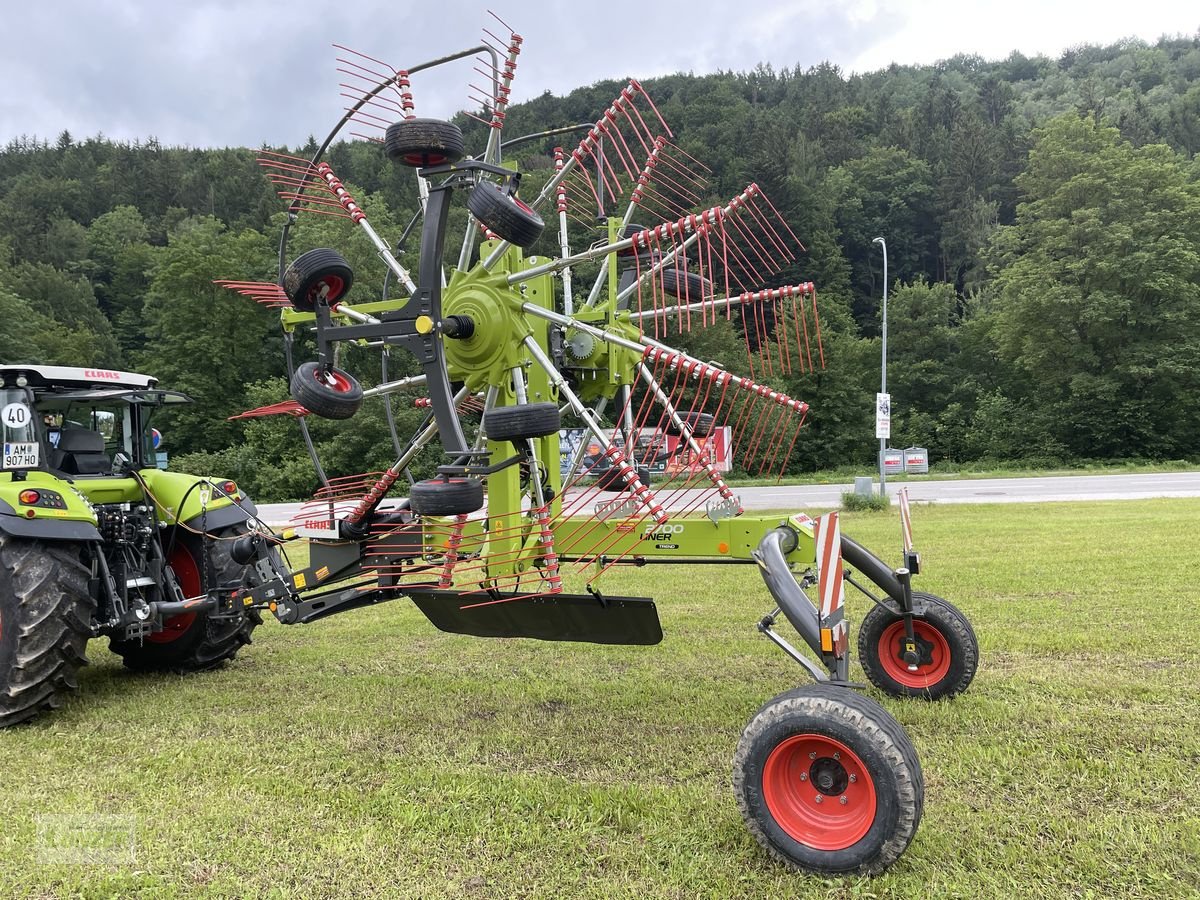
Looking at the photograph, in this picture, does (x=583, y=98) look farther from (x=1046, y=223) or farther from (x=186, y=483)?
(x=186, y=483)

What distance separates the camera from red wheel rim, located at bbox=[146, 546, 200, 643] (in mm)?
7016

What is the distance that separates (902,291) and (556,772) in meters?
49.2

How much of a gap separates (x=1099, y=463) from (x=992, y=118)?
66.8m

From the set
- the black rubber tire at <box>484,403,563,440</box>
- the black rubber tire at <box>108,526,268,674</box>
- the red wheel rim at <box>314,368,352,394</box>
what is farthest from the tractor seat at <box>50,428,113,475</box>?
the black rubber tire at <box>484,403,563,440</box>

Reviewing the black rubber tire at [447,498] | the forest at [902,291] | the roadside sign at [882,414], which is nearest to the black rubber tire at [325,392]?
the black rubber tire at [447,498]

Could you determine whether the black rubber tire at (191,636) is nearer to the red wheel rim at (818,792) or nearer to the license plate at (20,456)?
the license plate at (20,456)

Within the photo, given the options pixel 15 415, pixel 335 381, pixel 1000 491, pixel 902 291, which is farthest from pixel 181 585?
pixel 902 291

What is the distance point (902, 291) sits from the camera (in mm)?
49062

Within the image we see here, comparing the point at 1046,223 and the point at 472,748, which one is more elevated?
the point at 1046,223

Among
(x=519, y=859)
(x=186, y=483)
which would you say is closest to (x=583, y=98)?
(x=186, y=483)

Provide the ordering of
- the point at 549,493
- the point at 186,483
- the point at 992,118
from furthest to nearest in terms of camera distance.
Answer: the point at 992,118 → the point at 186,483 → the point at 549,493

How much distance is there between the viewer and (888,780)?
3320 mm

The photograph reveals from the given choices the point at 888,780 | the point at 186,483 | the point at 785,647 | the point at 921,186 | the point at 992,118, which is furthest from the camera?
the point at 992,118

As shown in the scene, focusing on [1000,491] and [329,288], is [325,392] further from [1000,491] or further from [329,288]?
[1000,491]
